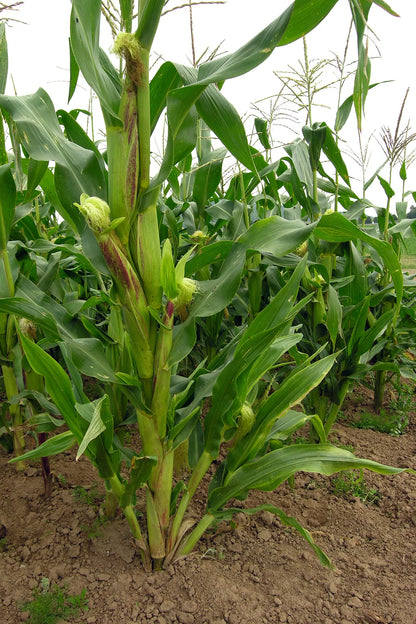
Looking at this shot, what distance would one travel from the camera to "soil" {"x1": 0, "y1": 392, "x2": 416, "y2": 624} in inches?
51.6

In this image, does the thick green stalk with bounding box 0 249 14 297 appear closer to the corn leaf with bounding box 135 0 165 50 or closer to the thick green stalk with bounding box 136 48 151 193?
the thick green stalk with bounding box 136 48 151 193

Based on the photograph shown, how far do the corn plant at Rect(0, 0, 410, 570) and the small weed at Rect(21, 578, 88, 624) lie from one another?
23 cm

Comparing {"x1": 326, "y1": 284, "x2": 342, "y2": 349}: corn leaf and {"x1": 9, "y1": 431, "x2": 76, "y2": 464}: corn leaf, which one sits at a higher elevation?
{"x1": 326, "y1": 284, "x2": 342, "y2": 349}: corn leaf

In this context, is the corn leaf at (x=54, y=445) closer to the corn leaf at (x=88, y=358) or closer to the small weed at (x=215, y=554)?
the corn leaf at (x=88, y=358)

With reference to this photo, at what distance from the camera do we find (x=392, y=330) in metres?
2.39

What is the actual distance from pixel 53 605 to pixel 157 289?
0.96 m

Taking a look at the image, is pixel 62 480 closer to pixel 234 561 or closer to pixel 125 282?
pixel 234 561

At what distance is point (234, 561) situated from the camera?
1.51 meters

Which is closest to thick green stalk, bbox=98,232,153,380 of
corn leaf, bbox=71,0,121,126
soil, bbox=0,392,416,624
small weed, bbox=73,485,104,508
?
corn leaf, bbox=71,0,121,126

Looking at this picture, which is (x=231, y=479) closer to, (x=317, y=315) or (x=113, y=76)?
(x=317, y=315)

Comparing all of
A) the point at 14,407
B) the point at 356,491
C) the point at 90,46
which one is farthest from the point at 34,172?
the point at 356,491

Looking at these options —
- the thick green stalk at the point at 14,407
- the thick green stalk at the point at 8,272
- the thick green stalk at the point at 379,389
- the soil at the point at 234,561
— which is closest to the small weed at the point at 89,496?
the soil at the point at 234,561

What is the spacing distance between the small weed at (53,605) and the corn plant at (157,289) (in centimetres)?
23

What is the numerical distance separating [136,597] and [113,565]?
0.17m
